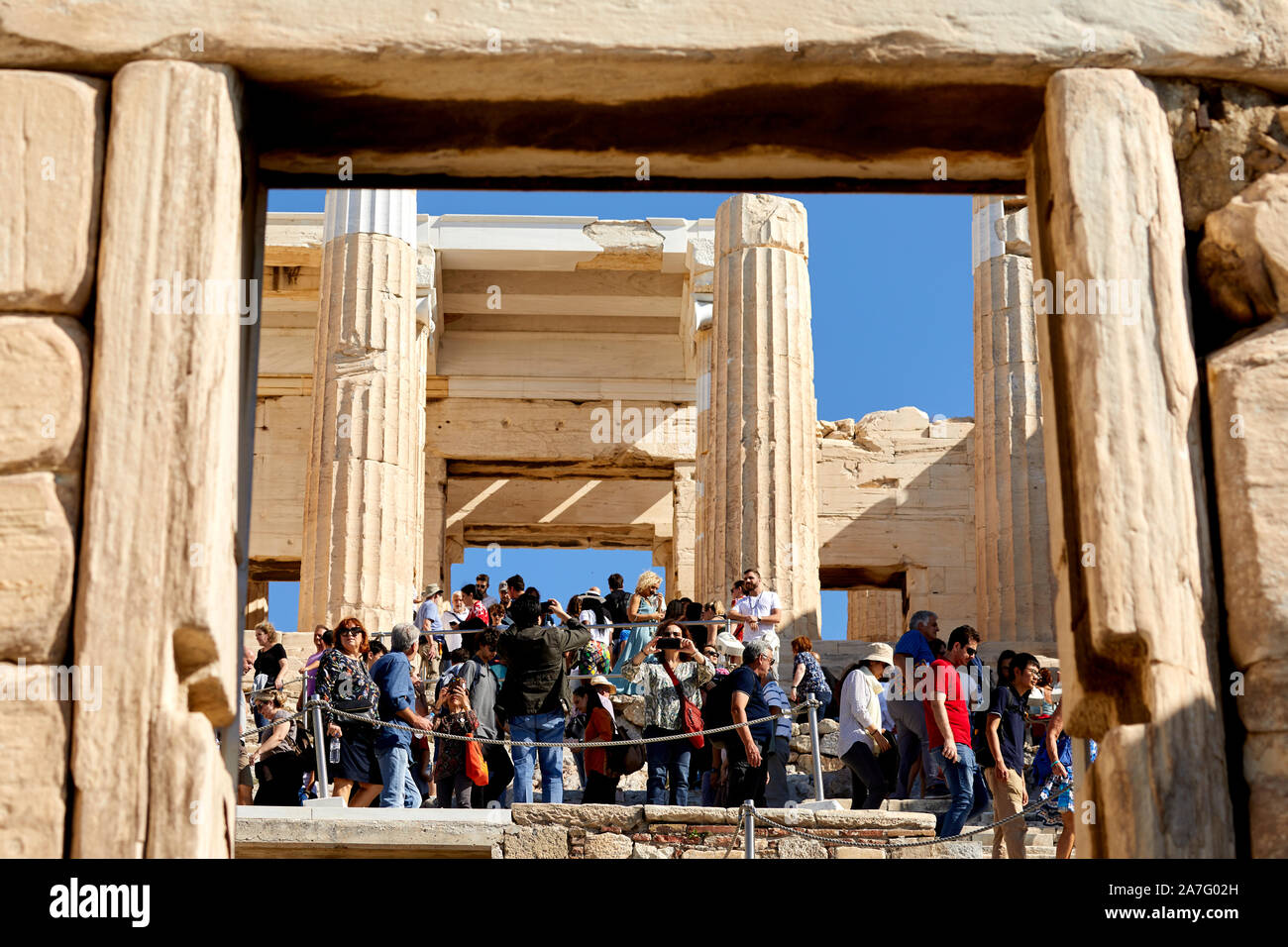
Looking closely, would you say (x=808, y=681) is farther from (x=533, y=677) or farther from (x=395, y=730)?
(x=395, y=730)

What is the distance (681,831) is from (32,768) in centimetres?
655

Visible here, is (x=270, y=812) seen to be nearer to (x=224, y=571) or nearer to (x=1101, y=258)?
(x=224, y=571)

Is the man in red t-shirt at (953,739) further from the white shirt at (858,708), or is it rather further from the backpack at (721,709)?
the backpack at (721,709)

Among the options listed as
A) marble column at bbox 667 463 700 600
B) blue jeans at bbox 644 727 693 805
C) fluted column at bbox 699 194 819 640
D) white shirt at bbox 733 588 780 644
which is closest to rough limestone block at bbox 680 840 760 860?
blue jeans at bbox 644 727 693 805

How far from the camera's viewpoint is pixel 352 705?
9977 mm

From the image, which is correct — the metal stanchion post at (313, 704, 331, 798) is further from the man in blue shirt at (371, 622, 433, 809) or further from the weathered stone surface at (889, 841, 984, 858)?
the weathered stone surface at (889, 841, 984, 858)

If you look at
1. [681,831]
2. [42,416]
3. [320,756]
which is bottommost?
[681,831]

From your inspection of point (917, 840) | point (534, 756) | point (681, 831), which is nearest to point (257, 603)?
point (534, 756)

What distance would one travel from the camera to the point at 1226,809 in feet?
14.1

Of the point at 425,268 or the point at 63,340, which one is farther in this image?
the point at 425,268

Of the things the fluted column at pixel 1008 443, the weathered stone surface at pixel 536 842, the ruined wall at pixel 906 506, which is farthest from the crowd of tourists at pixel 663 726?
the ruined wall at pixel 906 506
